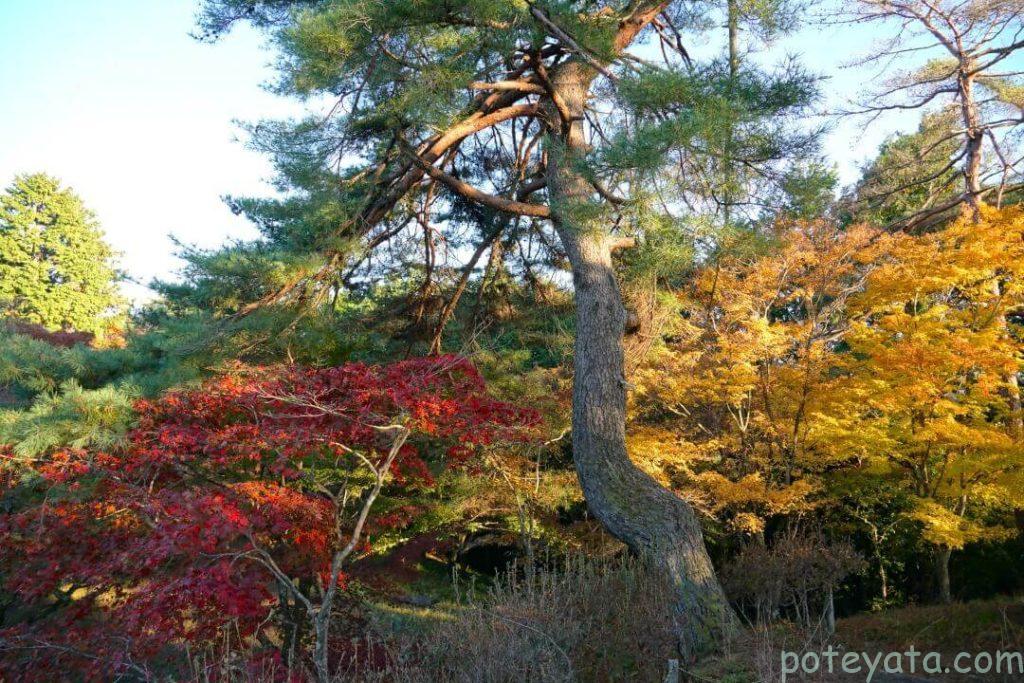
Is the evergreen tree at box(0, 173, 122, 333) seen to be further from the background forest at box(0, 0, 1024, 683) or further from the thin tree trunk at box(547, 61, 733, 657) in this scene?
the thin tree trunk at box(547, 61, 733, 657)

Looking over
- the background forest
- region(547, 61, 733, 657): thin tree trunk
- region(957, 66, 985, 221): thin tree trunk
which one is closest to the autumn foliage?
the background forest

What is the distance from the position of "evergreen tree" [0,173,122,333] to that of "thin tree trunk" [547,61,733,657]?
21.8 metres

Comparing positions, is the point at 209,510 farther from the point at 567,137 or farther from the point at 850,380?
the point at 850,380

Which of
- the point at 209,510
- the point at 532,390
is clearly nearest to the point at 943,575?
the point at 532,390

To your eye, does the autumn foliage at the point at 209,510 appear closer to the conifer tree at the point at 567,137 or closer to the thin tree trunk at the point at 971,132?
the conifer tree at the point at 567,137

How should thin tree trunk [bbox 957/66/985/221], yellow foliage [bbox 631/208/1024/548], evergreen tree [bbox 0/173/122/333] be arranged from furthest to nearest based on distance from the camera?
evergreen tree [bbox 0/173/122/333] → thin tree trunk [bbox 957/66/985/221] → yellow foliage [bbox 631/208/1024/548]

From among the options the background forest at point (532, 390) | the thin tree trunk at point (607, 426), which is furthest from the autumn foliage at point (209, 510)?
the thin tree trunk at point (607, 426)

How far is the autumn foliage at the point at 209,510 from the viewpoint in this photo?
419 cm

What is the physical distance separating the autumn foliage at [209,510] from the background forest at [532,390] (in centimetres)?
4

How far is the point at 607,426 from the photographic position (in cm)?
595

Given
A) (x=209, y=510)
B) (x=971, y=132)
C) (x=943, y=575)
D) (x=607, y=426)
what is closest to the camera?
(x=209, y=510)

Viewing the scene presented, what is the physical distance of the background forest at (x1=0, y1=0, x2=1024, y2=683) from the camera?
4551 millimetres

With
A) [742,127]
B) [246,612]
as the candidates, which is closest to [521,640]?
[246,612]

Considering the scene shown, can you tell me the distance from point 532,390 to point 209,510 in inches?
185
